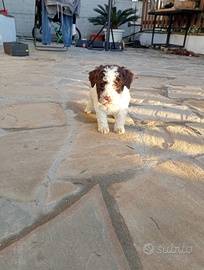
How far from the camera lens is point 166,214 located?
1.26m

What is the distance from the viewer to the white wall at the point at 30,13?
14.2 m

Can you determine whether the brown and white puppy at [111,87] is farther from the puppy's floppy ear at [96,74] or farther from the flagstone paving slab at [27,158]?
the flagstone paving slab at [27,158]

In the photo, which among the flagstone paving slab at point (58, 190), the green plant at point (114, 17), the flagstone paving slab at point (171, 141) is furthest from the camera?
the green plant at point (114, 17)

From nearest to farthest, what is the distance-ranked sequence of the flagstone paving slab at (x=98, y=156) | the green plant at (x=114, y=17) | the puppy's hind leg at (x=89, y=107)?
the flagstone paving slab at (x=98, y=156) < the puppy's hind leg at (x=89, y=107) < the green plant at (x=114, y=17)

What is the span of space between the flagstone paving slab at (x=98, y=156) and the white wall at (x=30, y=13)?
14.9 meters

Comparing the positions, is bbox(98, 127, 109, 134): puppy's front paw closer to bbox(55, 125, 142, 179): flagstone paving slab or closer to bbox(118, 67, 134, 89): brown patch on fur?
bbox(55, 125, 142, 179): flagstone paving slab

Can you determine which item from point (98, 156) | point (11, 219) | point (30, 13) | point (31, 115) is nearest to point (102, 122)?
point (98, 156)

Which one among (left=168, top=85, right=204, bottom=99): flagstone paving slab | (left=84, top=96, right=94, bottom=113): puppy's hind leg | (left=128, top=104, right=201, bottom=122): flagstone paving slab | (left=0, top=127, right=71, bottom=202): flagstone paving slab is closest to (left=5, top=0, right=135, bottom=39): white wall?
(left=168, top=85, right=204, bottom=99): flagstone paving slab

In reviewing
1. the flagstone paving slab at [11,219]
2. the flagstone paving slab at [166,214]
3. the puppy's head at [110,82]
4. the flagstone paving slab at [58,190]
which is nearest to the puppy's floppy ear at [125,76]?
the puppy's head at [110,82]

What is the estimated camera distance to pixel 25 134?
82.7 inches

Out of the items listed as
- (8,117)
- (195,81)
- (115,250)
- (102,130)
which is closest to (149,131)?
(102,130)

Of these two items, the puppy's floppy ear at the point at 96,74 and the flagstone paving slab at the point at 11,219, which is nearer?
the flagstone paving slab at the point at 11,219

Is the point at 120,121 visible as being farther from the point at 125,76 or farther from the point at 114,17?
the point at 114,17

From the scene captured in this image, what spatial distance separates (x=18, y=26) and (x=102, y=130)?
15.7m
